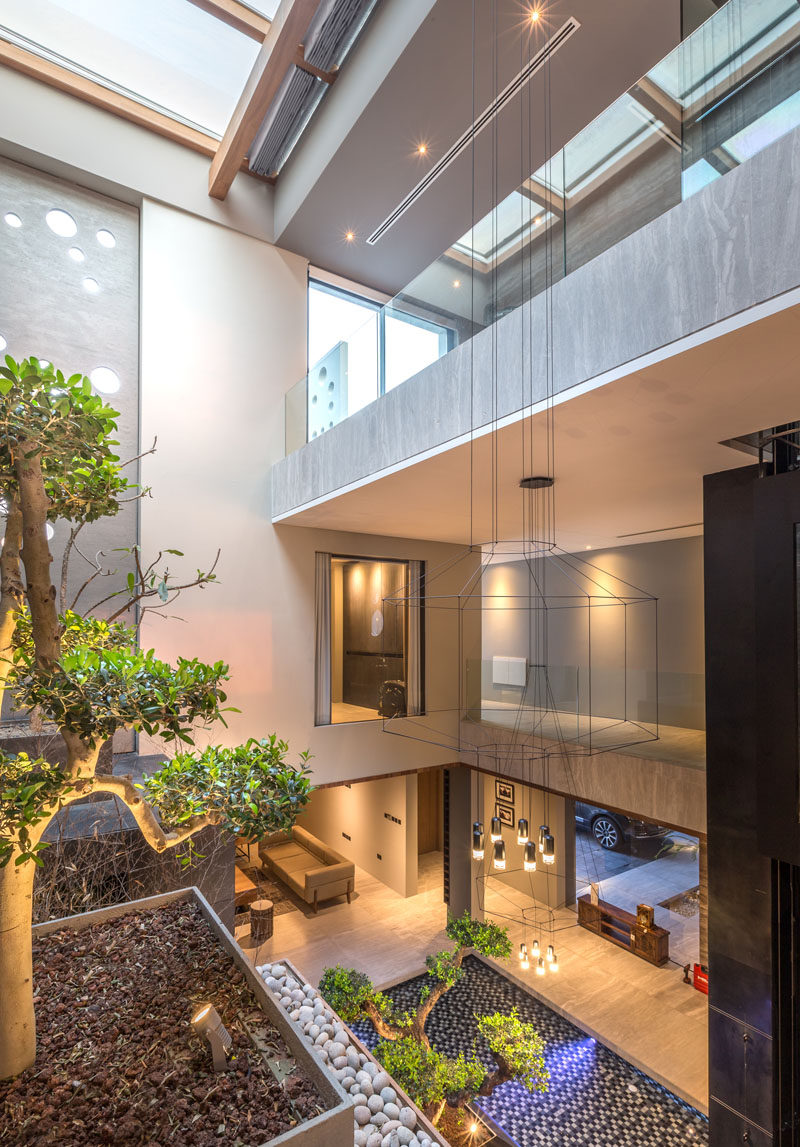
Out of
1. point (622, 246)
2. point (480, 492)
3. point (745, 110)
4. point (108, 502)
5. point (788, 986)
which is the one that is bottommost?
point (788, 986)

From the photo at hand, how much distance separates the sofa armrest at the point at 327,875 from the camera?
8062mm

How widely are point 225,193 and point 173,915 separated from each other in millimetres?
6539

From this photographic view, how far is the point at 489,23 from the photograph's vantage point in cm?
439

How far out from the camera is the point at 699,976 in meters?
6.62

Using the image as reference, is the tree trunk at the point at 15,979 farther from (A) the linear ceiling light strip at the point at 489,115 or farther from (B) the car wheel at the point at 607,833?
(B) the car wheel at the point at 607,833

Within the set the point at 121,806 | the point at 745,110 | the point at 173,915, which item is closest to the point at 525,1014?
the point at 121,806

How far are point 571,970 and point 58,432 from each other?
25.4 ft

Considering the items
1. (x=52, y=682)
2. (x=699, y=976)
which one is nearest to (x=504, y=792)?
(x=699, y=976)

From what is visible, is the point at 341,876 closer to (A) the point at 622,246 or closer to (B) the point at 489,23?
(A) the point at 622,246

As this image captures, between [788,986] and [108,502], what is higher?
[108,502]

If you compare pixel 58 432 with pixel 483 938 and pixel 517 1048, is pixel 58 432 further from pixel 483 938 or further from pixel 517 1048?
pixel 483 938

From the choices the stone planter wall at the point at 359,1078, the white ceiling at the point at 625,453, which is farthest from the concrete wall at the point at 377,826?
the stone planter wall at the point at 359,1078

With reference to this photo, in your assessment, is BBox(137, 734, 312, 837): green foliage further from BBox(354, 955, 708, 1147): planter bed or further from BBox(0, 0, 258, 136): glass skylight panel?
BBox(0, 0, 258, 136): glass skylight panel

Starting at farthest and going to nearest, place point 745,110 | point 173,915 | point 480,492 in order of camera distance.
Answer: point 480,492, point 173,915, point 745,110
